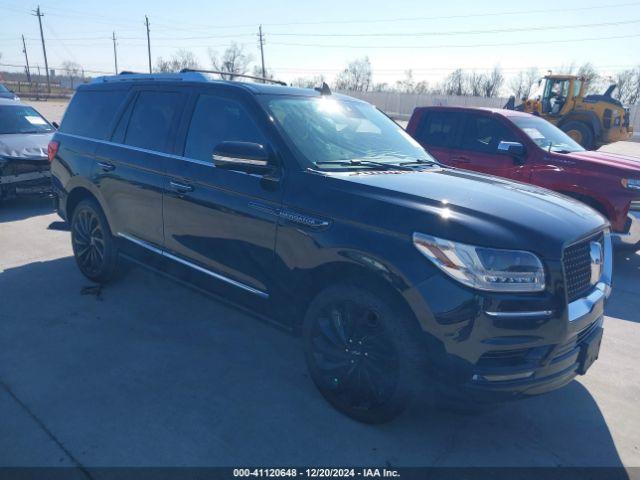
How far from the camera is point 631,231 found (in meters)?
5.89

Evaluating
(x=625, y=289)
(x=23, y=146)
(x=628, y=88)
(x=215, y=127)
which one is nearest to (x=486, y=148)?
(x=625, y=289)

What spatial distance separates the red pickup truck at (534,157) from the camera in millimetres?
5906

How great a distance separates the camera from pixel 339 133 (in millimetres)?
3660

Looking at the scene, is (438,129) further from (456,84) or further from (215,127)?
(456,84)

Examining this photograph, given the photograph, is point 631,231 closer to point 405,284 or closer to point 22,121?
point 405,284

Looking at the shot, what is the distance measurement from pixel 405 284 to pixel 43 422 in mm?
2224

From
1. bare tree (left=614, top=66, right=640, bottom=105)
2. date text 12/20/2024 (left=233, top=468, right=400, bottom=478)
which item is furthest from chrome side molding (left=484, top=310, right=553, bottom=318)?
bare tree (left=614, top=66, right=640, bottom=105)

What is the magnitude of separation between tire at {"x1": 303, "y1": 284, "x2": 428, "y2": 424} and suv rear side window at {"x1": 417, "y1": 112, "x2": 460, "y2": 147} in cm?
512

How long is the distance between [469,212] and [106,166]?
3356mm

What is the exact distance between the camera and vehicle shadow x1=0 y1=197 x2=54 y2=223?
7371 mm

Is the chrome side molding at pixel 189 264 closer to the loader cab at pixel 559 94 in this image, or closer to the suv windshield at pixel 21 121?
the suv windshield at pixel 21 121

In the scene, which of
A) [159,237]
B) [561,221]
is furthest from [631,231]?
[159,237]

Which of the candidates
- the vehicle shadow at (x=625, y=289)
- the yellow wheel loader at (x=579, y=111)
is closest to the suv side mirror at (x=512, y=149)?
the vehicle shadow at (x=625, y=289)

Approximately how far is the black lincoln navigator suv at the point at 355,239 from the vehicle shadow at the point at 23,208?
3.83 meters
